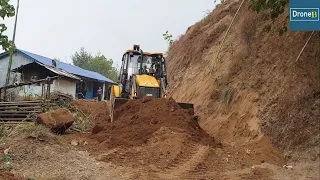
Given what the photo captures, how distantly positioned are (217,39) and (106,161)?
11829 mm

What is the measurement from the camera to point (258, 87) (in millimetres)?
12234

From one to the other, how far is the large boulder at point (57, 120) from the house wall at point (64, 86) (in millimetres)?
14864

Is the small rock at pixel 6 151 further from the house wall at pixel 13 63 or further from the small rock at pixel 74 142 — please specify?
the house wall at pixel 13 63

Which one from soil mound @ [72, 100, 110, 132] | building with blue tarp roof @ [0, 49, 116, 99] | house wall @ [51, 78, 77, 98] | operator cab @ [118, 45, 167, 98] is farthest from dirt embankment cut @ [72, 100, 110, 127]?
house wall @ [51, 78, 77, 98]

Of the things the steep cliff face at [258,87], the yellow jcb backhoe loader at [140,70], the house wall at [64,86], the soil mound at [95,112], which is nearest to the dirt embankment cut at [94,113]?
the soil mound at [95,112]

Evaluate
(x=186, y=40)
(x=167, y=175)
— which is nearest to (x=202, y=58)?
(x=186, y=40)

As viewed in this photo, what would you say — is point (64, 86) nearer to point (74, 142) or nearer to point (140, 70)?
point (140, 70)

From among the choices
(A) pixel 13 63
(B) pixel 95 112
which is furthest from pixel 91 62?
(B) pixel 95 112

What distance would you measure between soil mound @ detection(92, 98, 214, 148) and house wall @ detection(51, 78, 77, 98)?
595 inches

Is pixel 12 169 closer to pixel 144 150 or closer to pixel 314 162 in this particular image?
pixel 144 150

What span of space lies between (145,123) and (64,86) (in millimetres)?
17339

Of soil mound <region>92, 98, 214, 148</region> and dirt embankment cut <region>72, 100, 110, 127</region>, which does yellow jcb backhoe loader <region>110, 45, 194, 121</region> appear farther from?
soil mound <region>92, 98, 214, 148</region>

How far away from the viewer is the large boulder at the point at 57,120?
405 inches

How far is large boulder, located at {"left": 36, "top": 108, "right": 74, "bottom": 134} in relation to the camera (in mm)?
10281
